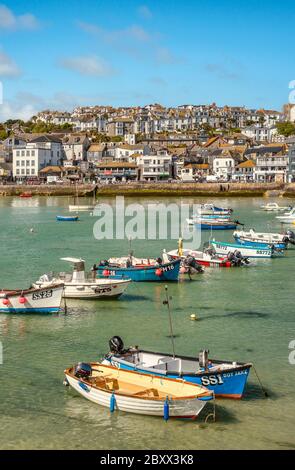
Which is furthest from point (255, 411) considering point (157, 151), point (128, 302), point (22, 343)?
point (157, 151)

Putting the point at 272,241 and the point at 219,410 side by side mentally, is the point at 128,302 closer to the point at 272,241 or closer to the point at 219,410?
the point at 219,410

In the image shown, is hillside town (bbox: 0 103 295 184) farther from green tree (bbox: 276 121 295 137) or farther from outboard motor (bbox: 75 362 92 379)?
outboard motor (bbox: 75 362 92 379)

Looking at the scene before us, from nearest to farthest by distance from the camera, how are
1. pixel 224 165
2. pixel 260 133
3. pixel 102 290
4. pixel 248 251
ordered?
pixel 102 290 < pixel 248 251 < pixel 224 165 < pixel 260 133

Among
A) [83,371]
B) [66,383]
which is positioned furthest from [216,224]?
[83,371]

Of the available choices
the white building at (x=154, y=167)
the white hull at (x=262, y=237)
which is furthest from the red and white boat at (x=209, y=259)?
the white building at (x=154, y=167)

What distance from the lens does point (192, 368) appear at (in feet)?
44.7

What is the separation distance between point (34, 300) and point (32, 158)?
90417 millimetres

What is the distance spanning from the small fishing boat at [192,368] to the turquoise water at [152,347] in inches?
15.5

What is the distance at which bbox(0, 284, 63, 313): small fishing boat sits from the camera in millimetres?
19953

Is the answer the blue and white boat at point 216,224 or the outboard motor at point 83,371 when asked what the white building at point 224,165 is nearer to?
the blue and white boat at point 216,224

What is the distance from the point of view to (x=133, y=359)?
14195 millimetres

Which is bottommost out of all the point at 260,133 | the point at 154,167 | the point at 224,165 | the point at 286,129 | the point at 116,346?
the point at 116,346

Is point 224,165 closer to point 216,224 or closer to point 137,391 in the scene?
point 216,224

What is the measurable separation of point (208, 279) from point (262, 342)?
9630mm
